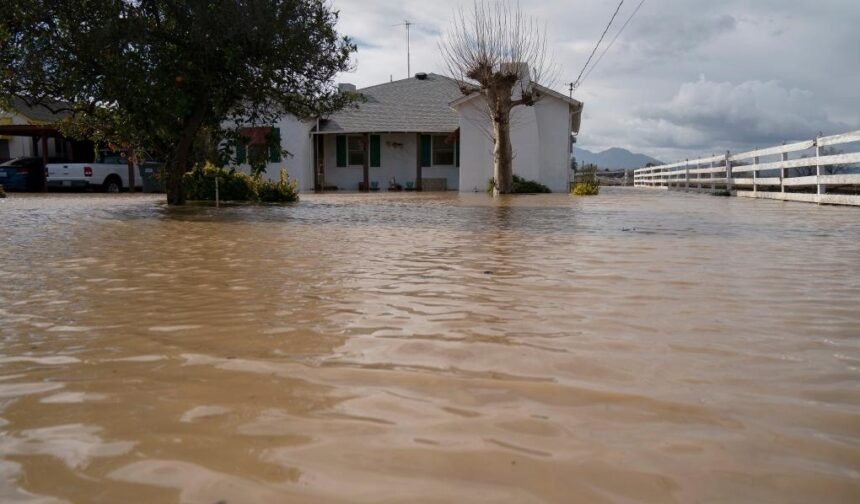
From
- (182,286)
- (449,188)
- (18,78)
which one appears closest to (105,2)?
(18,78)

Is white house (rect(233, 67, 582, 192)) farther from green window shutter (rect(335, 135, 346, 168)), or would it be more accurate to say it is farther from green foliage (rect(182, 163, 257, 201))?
green foliage (rect(182, 163, 257, 201))

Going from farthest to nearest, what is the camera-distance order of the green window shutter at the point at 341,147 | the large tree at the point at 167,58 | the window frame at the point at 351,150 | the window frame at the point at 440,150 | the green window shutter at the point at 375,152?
the green window shutter at the point at 341,147, the window frame at the point at 351,150, the green window shutter at the point at 375,152, the window frame at the point at 440,150, the large tree at the point at 167,58

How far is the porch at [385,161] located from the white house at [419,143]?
0.04 m

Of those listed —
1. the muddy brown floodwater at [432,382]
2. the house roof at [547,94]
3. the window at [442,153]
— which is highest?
the house roof at [547,94]

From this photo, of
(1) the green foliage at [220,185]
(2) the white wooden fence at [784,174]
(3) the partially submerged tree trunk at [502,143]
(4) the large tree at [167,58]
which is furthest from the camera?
(3) the partially submerged tree trunk at [502,143]

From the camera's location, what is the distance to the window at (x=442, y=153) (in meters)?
27.9

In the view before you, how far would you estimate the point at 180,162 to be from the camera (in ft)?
48.8

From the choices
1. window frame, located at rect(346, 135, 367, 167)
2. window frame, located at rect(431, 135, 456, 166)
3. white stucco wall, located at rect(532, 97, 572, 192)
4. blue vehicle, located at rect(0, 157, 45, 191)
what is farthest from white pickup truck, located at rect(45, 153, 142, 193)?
white stucco wall, located at rect(532, 97, 572, 192)

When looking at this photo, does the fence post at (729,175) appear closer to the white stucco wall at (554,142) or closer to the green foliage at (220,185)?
the white stucco wall at (554,142)

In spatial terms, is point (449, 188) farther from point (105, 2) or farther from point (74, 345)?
point (74, 345)

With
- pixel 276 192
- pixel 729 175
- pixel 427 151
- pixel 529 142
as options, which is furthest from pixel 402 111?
pixel 729 175

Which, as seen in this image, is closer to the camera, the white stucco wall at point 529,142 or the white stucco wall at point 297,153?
the white stucco wall at point 529,142

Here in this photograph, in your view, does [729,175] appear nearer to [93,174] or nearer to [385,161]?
[385,161]

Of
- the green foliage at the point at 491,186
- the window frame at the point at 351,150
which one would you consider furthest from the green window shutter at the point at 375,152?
the green foliage at the point at 491,186
